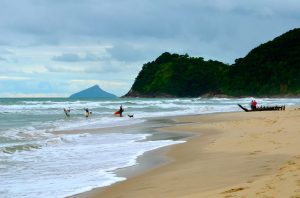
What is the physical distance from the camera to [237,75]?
126 m

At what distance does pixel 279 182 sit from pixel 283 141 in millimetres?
6921

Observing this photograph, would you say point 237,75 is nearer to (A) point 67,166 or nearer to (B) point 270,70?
(B) point 270,70

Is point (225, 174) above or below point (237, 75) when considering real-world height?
below

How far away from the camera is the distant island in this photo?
375 feet

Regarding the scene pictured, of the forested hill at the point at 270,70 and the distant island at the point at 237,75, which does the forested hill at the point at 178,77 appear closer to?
the distant island at the point at 237,75

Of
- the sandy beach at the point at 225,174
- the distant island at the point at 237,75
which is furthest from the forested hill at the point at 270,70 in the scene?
the sandy beach at the point at 225,174

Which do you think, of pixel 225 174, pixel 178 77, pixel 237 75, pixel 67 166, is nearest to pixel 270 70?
pixel 237 75

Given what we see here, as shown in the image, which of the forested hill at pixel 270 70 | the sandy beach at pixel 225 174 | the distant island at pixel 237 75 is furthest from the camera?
the distant island at pixel 237 75

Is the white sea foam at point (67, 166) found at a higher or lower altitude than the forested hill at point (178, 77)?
lower

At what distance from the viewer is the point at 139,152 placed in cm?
1328

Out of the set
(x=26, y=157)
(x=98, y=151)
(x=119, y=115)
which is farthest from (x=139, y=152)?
(x=119, y=115)

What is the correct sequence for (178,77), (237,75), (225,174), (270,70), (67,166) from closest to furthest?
(225,174)
(67,166)
(270,70)
(237,75)
(178,77)

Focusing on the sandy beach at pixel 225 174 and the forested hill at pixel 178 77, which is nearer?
the sandy beach at pixel 225 174

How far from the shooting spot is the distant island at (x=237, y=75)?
4498 inches
